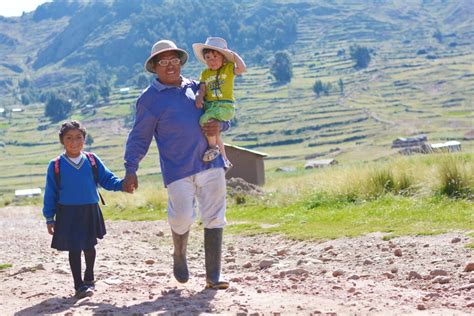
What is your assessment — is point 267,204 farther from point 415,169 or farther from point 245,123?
point 245,123

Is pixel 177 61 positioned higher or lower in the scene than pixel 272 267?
higher

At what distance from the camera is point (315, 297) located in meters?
6.18

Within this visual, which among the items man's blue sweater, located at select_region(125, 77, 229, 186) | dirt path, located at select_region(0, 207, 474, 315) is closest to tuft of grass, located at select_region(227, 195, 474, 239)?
dirt path, located at select_region(0, 207, 474, 315)

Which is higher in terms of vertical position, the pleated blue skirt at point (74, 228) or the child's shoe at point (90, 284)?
the pleated blue skirt at point (74, 228)

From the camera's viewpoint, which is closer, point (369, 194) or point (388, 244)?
point (388, 244)

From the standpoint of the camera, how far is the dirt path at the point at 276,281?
5887 mm

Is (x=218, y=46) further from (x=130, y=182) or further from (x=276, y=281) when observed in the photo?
(x=276, y=281)

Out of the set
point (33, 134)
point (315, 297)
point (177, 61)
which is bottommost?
point (33, 134)

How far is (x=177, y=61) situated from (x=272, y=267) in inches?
103

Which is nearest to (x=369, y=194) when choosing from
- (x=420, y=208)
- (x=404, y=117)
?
(x=420, y=208)

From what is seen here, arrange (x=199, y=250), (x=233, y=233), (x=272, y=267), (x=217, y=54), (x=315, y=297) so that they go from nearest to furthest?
(x=315, y=297)
(x=217, y=54)
(x=272, y=267)
(x=199, y=250)
(x=233, y=233)

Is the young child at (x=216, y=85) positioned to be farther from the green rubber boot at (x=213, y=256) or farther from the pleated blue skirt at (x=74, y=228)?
the pleated blue skirt at (x=74, y=228)

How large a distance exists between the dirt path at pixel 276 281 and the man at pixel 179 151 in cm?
54

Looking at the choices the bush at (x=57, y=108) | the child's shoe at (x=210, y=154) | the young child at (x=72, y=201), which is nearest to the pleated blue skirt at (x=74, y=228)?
the young child at (x=72, y=201)
